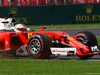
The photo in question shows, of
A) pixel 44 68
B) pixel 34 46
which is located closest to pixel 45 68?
pixel 44 68

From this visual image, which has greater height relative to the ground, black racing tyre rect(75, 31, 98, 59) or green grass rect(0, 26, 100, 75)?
black racing tyre rect(75, 31, 98, 59)

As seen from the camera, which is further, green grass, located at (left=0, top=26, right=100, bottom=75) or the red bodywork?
the red bodywork

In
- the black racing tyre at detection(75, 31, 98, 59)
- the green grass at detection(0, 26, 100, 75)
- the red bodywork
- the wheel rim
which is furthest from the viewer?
the black racing tyre at detection(75, 31, 98, 59)

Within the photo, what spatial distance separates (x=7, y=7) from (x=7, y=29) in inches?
811

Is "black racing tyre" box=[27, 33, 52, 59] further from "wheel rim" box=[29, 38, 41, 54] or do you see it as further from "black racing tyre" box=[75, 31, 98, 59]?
"black racing tyre" box=[75, 31, 98, 59]

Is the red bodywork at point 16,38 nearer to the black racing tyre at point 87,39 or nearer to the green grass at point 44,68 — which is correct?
the black racing tyre at point 87,39

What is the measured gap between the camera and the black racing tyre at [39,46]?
34.9 feet

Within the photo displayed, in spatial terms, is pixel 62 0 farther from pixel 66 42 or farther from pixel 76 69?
pixel 76 69

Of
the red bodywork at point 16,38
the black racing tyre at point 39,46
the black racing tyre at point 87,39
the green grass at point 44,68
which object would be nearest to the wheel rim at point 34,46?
the black racing tyre at point 39,46

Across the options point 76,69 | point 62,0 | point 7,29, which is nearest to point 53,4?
point 62,0

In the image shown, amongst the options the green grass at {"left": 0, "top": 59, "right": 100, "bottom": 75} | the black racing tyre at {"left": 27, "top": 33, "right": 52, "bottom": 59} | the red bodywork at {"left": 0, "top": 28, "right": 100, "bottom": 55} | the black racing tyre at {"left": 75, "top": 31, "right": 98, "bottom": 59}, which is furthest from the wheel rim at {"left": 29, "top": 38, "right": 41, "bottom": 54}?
the black racing tyre at {"left": 75, "top": 31, "right": 98, "bottom": 59}

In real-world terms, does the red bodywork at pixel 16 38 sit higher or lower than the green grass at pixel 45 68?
higher

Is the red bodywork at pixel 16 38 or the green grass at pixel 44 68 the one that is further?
the red bodywork at pixel 16 38

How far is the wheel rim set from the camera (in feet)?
35.6
